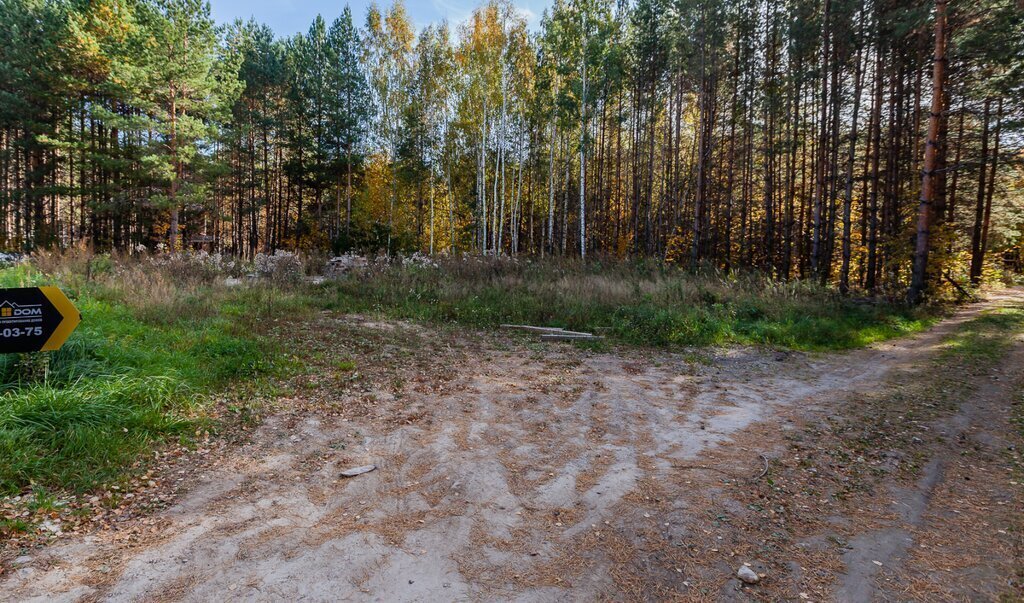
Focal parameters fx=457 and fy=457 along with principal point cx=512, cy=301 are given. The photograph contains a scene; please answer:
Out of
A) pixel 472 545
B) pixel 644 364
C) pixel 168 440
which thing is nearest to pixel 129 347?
pixel 168 440

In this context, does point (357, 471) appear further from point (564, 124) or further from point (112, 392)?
point (564, 124)

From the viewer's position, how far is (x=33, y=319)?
13.0ft

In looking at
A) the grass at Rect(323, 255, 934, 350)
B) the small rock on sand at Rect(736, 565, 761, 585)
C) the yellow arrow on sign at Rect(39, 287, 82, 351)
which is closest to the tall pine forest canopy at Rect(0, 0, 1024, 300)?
the grass at Rect(323, 255, 934, 350)

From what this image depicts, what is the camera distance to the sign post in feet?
12.6

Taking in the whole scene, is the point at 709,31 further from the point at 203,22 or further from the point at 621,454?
the point at 203,22

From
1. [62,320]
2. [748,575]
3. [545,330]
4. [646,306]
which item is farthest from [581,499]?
[646,306]

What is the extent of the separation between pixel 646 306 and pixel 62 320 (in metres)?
10.2

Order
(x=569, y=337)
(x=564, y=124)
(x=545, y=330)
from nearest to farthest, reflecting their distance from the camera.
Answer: (x=569, y=337)
(x=545, y=330)
(x=564, y=124)

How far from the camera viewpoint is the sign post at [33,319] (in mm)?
3844

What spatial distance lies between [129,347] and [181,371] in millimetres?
1103

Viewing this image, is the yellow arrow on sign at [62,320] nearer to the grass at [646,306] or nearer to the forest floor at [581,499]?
the forest floor at [581,499]

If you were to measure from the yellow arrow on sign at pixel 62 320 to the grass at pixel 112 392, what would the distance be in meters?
0.55

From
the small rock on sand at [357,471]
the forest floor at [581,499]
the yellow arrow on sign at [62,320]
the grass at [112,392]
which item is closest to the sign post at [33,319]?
the yellow arrow on sign at [62,320]

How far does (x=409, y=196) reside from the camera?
104 feet
